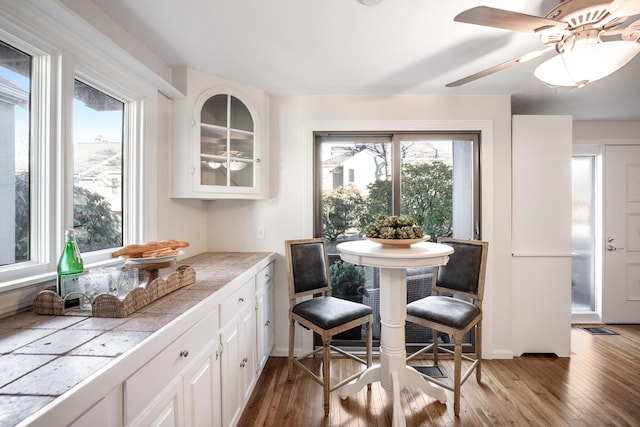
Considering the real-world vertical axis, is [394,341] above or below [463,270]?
below

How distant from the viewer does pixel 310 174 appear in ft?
8.47

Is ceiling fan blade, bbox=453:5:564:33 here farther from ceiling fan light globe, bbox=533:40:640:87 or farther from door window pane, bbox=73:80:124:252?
door window pane, bbox=73:80:124:252

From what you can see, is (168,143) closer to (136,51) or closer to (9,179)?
(136,51)

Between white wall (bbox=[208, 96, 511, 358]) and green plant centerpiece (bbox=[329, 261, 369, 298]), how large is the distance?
17.7 inches

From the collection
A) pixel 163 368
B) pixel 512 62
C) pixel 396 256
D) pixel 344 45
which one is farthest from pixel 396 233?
pixel 163 368

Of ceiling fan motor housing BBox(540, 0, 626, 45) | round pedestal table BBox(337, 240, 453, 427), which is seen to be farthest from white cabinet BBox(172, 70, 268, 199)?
ceiling fan motor housing BBox(540, 0, 626, 45)

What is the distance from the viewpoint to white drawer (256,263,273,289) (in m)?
2.11

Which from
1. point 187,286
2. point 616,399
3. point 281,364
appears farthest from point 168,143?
point 616,399

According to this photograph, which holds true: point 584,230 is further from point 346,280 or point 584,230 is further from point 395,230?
point 395,230

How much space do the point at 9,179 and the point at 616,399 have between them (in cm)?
363

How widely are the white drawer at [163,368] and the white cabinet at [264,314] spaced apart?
808 millimetres

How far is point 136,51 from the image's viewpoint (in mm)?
1720

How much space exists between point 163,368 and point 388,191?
2.19 meters

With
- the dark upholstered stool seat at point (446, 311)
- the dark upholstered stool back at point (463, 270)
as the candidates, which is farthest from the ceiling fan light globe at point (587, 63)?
the dark upholstered stool seat at point (446, 311)
